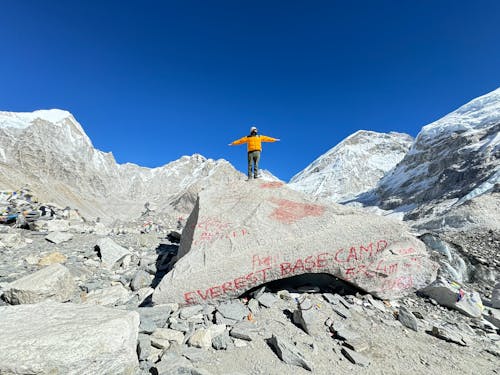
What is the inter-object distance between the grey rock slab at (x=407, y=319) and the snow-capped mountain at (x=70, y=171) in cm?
3394

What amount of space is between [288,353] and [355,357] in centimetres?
99

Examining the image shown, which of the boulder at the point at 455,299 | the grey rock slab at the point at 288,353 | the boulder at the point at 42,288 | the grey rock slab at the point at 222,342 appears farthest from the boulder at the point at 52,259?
the boulder at the point at 455,299

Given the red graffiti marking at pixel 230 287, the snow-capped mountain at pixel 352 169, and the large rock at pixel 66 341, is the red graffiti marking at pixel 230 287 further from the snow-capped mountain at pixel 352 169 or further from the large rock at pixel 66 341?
the snow-capped mountain at pixel 352 169

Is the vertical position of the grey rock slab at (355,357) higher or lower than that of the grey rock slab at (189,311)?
lower

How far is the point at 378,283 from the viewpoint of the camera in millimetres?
5500

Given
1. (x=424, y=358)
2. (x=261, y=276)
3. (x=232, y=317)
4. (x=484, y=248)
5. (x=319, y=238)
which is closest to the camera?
(x=424, y=358)

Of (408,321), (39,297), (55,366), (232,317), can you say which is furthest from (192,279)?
(408,321)

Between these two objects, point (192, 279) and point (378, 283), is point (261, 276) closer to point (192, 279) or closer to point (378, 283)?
point (192, 279)

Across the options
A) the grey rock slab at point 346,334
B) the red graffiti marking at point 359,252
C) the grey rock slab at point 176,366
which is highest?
the red graffiti marking at point 359,252

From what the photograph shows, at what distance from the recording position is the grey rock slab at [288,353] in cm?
338

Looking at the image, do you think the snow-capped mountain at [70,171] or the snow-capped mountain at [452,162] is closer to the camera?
the snow-capped mountain at [452,162]

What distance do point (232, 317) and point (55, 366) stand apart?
8.29ft

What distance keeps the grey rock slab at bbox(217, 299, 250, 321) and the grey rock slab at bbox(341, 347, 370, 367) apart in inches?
66.6

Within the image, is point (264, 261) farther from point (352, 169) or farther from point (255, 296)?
point (352, 169)
